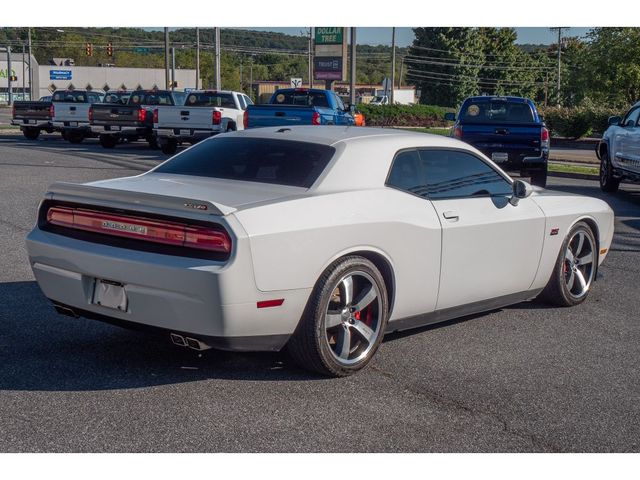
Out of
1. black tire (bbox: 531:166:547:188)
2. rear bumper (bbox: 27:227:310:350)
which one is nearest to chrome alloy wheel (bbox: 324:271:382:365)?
rear bumper (bbox: 27:227:310:350)

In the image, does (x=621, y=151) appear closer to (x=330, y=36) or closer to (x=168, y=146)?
(x=168, y=146)

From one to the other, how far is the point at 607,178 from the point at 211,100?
41.8 feet

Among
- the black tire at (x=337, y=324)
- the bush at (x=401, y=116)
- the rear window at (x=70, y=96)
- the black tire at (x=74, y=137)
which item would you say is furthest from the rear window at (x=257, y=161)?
the bush at (x=401, y=116)

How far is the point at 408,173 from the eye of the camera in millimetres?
6297

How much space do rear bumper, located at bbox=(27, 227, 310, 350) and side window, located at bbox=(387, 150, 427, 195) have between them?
125 centimetres

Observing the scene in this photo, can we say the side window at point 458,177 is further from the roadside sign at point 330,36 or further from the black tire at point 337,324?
the roadside sign at point 330,36

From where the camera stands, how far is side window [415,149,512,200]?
6.46 meters

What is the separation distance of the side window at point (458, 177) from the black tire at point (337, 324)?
0.91m

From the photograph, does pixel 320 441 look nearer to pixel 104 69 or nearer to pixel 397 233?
pixel 397 233

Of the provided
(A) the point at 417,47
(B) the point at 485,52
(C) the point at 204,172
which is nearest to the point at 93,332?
(C) the point at 204,172

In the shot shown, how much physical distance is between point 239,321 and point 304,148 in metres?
1.65

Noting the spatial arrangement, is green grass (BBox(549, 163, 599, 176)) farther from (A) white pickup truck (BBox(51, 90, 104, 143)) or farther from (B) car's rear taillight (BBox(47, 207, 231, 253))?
(B) car's rear taillight (BBox(47, 207, 231, 253))

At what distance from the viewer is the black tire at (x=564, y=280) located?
7.52 metres

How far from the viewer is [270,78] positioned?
182 meters
